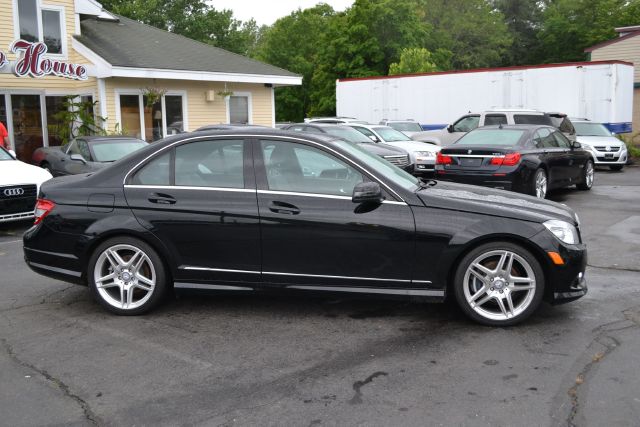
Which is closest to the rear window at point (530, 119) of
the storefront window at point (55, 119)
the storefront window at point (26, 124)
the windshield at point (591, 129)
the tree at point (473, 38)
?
the windshield at point (591, 129)

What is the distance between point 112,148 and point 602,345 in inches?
439

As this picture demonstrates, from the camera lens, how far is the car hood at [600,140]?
64.1 feet

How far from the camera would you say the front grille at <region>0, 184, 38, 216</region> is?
9875 mm

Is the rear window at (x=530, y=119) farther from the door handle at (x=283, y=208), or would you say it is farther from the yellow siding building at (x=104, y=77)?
the door handle at (x=283, y=208)

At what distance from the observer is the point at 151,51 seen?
2083 cm

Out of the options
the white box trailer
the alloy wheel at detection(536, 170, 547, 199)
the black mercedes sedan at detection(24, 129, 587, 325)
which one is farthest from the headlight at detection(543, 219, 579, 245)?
the white box trailer

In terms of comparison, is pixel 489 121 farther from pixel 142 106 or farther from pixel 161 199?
pixel 161 199

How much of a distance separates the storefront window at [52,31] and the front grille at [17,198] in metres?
10.4

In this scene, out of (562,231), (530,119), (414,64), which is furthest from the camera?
(414,64)

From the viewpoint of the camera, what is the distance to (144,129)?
19.9m

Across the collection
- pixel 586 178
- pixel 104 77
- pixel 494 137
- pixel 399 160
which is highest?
pixel 104 77

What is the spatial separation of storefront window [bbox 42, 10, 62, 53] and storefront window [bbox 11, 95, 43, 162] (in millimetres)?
1631

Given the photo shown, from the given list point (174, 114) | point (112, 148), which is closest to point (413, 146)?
point (112, 148)

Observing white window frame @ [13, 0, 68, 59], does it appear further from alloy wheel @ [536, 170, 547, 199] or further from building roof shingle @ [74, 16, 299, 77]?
alloy wheel @ [536, 170, 547, 199]
